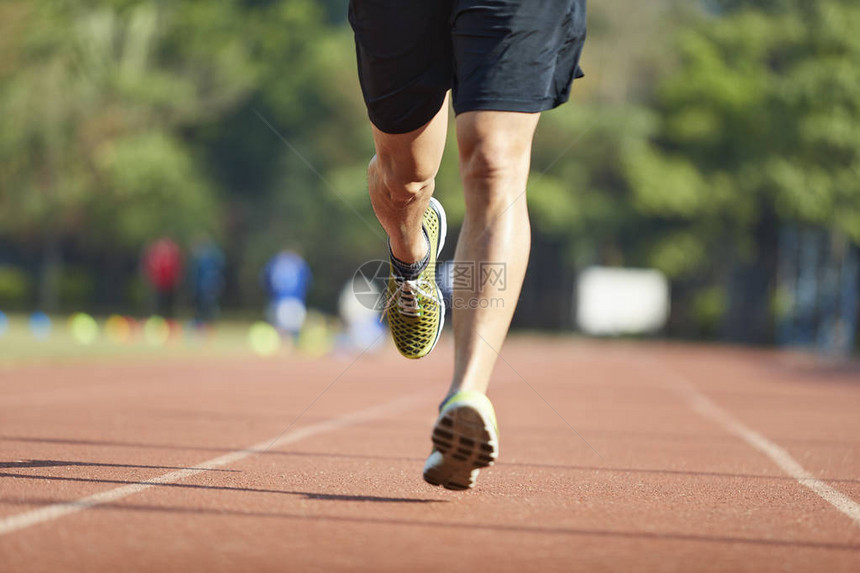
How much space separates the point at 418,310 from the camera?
182 inches

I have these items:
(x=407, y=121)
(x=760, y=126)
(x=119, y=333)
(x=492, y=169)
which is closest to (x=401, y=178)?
(x=407, y=121)

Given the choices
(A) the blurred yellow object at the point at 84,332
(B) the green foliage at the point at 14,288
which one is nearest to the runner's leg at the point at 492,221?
(A) the blurred yellow object at the point at 84,332

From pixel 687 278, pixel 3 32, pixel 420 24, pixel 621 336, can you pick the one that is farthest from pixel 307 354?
pixel 687 278

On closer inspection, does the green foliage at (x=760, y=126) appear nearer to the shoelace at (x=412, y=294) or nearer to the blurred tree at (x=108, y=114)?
the blurred tree at (x=108, y=114)

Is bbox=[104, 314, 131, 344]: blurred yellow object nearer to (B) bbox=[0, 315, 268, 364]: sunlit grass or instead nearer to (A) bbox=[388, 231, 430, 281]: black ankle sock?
(B) bbox=[0, 315, 268, 364]: sunlit grass

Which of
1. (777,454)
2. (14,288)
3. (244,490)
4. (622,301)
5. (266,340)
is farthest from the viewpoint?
(14,288)

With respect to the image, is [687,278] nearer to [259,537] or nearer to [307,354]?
[307,354]

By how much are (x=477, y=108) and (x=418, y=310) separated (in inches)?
55.1

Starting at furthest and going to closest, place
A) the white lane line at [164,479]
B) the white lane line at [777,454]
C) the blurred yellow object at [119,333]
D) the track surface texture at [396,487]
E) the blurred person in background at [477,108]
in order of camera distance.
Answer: the blurred yellow object at [119,333], the white lane line at [777,454], the blurred person in background at [477,108], the white lane line at [164,479], the track surface texture at [396,487]

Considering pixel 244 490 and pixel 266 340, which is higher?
pixel 244 490

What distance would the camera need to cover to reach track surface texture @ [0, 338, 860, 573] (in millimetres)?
2689

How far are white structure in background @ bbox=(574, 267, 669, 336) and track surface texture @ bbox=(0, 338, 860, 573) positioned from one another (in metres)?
25.3

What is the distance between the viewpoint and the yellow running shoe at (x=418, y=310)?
15.1 feet

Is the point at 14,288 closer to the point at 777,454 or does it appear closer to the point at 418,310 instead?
the point at 777,454
